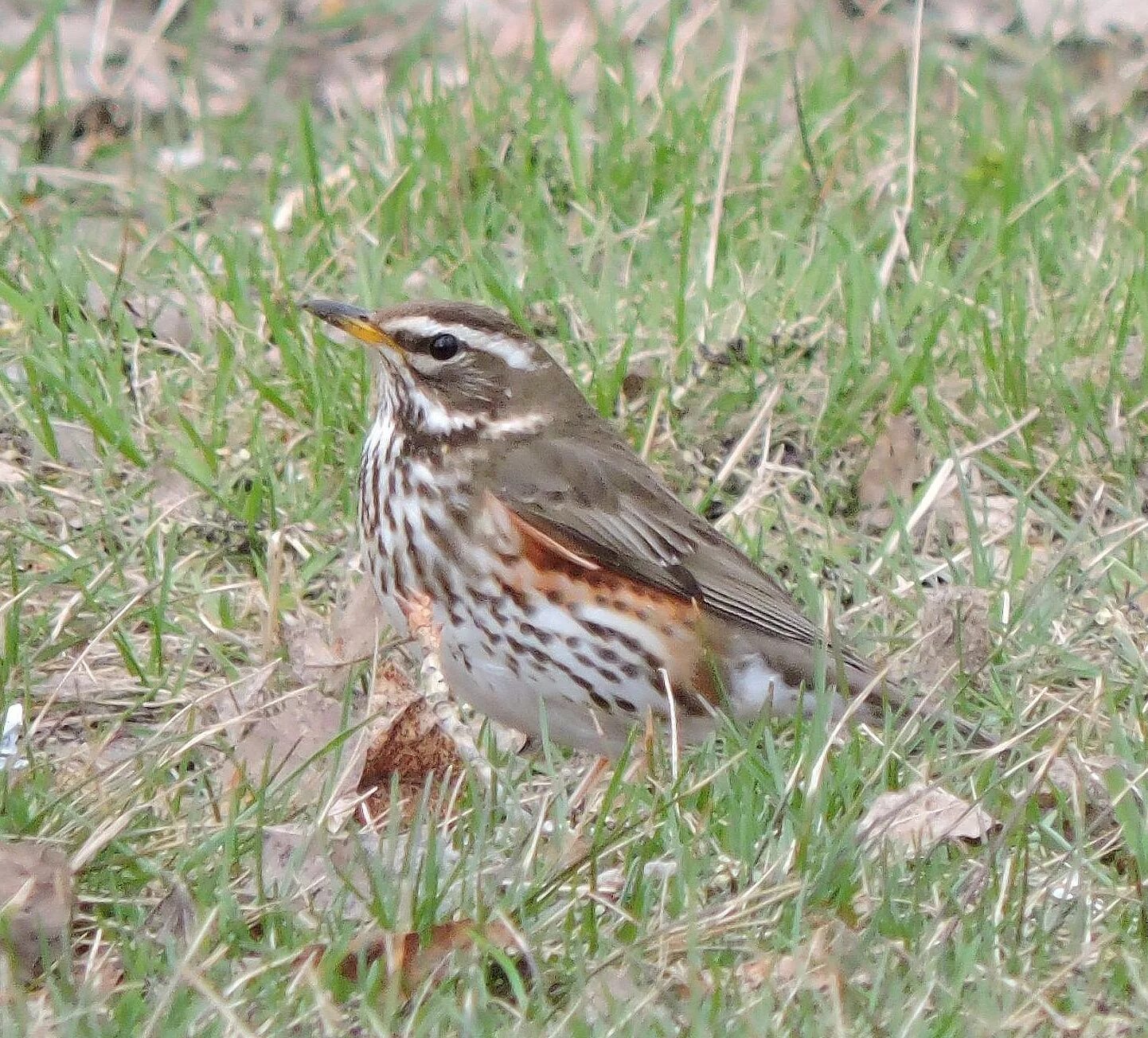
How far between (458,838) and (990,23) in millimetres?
6103

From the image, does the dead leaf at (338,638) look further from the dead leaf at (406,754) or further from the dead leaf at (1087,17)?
the dead leaf at (1087,17)

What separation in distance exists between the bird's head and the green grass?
1.89ft

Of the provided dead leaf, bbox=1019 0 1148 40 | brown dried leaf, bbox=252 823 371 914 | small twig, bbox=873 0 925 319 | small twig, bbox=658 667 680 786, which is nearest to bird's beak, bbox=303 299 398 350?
small twig, bbox=658 667 680 786

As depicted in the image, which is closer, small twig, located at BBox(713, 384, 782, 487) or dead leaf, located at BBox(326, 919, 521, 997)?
dead leaf, located at BBox(326, 919, 521, 997)

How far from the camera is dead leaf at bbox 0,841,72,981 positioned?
3.32 meters

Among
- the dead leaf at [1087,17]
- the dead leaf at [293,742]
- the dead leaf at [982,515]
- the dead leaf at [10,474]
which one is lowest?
the dead leaf at [10,474]

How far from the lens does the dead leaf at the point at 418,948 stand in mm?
3262

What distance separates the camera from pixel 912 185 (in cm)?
667

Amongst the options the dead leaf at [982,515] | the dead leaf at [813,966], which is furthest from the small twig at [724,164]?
the dead leaf at [813,966]

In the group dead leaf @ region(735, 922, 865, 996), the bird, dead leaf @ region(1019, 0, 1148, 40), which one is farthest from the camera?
dead leaf @ region(1019, 0, 1148, 40)

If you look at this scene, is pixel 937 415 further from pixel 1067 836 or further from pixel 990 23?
pixel 990 23

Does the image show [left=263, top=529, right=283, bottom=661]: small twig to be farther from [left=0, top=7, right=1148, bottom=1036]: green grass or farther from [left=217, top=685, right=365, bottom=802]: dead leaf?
[left=217, top=685, right=365, bottom=802]: dead leaf

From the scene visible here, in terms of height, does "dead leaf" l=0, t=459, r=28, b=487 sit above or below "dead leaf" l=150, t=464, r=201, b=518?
below

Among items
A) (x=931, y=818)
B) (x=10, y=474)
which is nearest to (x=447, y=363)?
(x=10, y=474)
